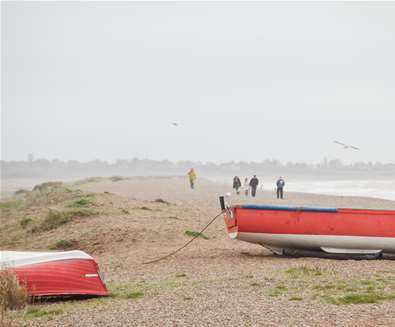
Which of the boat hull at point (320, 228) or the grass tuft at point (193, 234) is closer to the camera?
the boat hull at point (320, 228)

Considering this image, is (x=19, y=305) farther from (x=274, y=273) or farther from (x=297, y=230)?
(x=297, y=230)

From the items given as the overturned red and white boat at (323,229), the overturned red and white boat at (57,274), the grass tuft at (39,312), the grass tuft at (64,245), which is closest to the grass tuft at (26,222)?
the grass tuft at (64,245)

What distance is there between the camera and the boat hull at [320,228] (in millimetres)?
13000

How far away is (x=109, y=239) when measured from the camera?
52.3 ft

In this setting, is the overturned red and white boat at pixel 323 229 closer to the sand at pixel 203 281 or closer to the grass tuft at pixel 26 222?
the sand at pixel 203 281

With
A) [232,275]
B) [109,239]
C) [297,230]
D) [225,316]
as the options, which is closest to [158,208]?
[109,239]

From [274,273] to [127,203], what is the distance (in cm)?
1202

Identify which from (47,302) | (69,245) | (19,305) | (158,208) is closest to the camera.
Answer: (19,305)

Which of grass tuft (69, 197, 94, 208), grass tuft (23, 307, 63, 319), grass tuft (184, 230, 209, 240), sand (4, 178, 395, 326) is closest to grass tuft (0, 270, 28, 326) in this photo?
grass tuft (23, 307, 63, 319)

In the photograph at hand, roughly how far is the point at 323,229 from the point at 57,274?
19.9ft

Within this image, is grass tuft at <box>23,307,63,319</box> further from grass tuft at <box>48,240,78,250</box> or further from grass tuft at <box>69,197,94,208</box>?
grass tuft at <box>69,197,94,208</box>

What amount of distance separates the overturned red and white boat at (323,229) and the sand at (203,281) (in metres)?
0.53

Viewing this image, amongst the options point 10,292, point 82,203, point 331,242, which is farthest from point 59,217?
point 10,292

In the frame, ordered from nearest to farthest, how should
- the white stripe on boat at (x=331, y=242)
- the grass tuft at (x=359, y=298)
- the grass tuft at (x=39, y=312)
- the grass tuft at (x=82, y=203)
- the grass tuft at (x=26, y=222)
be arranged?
the grass tuft at (x=39, y=312)
the grass tuft at (x=359, y=298)
the white stripe on boat at (x=331, y=242)
the grass tuft at (x=26, y=222)
the grass tuft at (x=82, y=203)
